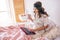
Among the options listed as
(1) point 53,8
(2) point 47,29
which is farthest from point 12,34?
(1) point 53,8

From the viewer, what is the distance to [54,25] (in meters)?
1.35

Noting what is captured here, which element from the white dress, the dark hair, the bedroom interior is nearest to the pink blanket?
the bedroom interior

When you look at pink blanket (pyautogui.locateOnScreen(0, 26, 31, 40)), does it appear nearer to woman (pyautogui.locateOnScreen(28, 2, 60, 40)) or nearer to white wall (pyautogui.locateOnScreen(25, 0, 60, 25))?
woman (pyautogui.locateOnScreen(28, 2, 60, 40))

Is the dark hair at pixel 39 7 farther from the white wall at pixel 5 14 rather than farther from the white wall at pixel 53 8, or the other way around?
the white wall at pixel 5 14

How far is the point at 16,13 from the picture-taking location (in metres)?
1.51

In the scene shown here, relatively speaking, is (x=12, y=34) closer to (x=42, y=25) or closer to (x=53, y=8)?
(x=42, y=25)

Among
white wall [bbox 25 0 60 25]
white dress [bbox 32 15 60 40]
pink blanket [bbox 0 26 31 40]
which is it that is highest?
white wall [bbox 25 0 60 25]

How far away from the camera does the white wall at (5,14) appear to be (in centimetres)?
154

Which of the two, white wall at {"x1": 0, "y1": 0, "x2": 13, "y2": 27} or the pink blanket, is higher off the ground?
white wall at {"x1": 0, "y1": 0, "x2": 13, "y2": 27}

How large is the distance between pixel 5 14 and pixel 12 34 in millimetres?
268

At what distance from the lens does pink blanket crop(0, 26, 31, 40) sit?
4.34ft

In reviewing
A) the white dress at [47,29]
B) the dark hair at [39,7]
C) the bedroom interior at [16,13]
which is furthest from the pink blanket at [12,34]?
the dark hair at [39,7]

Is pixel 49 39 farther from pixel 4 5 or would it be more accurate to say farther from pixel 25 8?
pixel 4 5

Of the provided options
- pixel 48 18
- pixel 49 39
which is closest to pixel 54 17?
pixel 48 18
